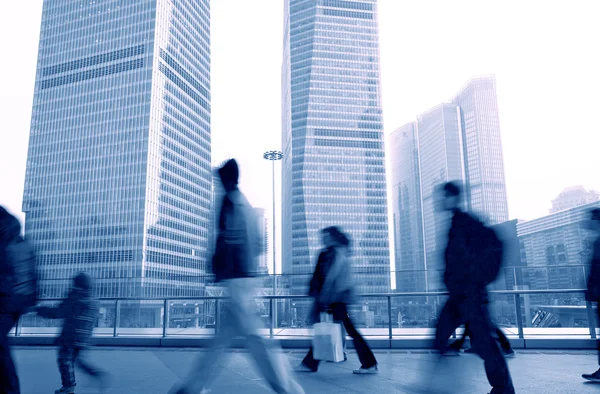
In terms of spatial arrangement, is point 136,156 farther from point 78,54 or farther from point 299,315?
point 299,315

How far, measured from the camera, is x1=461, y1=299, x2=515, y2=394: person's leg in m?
4.14

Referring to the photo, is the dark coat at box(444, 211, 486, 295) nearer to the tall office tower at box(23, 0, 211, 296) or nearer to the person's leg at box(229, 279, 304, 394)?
the person's leg at box(229, 279, 304, 394)

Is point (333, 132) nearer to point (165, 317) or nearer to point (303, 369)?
point (165, 317)

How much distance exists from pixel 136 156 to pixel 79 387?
349 feet

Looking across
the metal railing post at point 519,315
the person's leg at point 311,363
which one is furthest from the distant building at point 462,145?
the person's leg at point 311,363

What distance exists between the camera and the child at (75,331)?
514cm

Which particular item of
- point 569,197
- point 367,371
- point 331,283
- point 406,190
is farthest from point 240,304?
point 406,190

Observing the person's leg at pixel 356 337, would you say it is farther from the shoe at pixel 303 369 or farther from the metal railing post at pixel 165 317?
the metal railing post at pixel 165 317

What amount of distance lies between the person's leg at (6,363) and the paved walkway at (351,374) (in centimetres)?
185

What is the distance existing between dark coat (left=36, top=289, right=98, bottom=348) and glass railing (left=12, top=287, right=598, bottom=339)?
367 cm

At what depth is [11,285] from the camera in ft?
12.6

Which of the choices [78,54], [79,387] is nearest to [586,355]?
[79,387]

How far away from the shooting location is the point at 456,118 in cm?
14288

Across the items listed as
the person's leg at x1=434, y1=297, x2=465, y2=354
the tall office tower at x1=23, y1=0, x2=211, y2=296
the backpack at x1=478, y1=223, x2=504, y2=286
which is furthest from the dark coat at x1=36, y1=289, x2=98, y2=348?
the tall office tower at x1=23, y1=0, x2=211, y2=296
